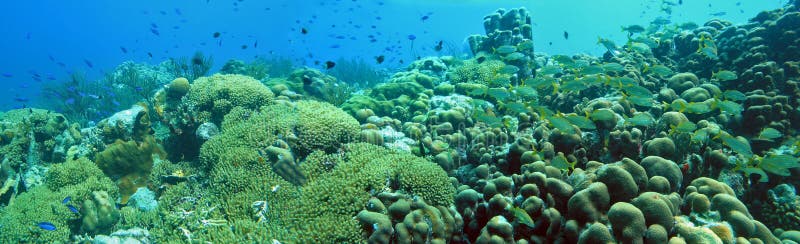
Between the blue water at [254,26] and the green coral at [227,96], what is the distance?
66033mm

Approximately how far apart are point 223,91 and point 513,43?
928 centimetres

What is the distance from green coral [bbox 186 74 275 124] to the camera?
7.85m

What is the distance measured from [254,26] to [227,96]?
139 m

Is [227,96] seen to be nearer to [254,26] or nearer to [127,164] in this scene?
[127,164]

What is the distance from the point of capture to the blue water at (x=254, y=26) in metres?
97.6

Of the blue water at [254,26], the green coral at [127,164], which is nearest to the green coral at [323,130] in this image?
the green coral at [127,164]

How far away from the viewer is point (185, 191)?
20.8 feet

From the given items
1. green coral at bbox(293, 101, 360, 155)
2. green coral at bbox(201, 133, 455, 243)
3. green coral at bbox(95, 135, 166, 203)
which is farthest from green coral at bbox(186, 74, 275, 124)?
green coral at bbox(201, 133, 455, 243)

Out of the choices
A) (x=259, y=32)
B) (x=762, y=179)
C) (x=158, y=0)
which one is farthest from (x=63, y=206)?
(x=158, y=0)

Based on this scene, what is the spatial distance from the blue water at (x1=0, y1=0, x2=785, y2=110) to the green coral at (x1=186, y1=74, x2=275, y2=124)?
66.0 metres

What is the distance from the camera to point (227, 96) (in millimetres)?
7961

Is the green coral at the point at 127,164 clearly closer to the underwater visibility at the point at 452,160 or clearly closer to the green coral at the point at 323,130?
the underwater visibility at the point at 452,160

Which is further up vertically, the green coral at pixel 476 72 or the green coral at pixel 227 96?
the green coral at pixel 476 72

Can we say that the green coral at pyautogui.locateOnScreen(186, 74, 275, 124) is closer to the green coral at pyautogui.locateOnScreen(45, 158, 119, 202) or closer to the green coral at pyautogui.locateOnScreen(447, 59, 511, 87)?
the green coral at pyautogui.locateOnScreen(45, 158, 119, 202)
